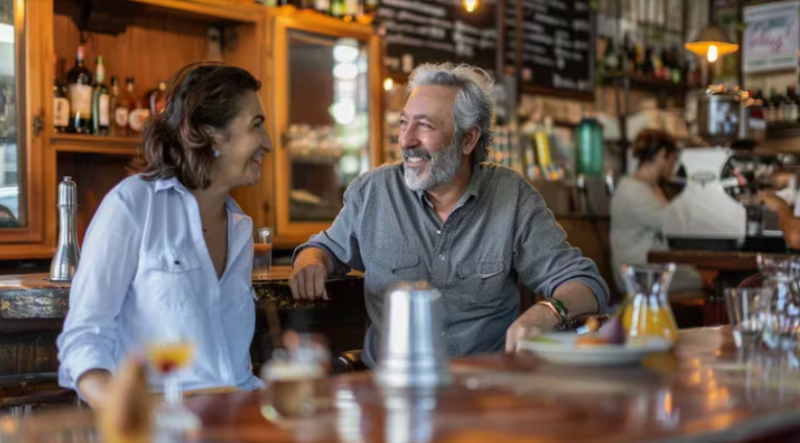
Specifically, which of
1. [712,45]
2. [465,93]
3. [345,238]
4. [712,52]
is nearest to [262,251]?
[345,238]

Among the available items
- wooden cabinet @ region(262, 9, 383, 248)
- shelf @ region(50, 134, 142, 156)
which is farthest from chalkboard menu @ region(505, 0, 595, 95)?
shelf @ region(50, 134, 142, 156)

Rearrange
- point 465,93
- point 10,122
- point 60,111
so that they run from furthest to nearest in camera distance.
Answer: point 60,111
point 10,122
point 465,93

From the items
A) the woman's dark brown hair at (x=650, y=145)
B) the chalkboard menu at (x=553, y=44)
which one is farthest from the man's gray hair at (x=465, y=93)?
the chalkboard menu at (x=553, y=44)

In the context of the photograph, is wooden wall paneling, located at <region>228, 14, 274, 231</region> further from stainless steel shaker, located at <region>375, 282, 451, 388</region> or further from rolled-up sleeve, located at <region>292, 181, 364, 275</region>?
stainless steel shaker, located at <region>375, 282, 451, 388</region>

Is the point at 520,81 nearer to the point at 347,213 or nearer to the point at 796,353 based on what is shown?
the point at 347,213

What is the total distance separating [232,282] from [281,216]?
2.60m

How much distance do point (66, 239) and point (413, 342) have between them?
1.76 metres

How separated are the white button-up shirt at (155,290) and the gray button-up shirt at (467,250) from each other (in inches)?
24.6

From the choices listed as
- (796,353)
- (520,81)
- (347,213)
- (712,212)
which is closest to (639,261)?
(712,212)

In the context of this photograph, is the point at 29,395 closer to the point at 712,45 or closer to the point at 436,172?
the point at 436,172

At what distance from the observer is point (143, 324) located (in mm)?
2256

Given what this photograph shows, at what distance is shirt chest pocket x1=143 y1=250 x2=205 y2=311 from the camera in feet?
7.42

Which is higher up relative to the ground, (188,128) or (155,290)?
(188,128)

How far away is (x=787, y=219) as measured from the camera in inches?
216
